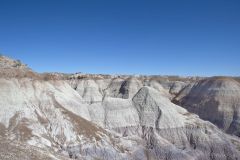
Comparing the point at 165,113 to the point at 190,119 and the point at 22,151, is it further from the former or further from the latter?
the point at 22,151

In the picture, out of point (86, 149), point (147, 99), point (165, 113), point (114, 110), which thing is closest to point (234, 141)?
point (165, 113)

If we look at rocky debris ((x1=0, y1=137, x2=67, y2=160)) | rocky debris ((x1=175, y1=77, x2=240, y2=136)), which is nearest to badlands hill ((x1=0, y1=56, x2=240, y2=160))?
rocky debris ((x1=175, y1=77, x2=240, y2=136))

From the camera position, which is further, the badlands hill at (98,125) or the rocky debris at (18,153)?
the badlands hill at (98,125)

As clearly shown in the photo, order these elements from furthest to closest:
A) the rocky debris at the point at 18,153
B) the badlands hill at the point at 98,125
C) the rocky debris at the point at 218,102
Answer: the rocky debris at the point at 218,102, the badlands hill at the point at 98,125, the rocky debris at the point at 18,153

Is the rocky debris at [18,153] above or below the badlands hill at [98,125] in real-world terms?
above

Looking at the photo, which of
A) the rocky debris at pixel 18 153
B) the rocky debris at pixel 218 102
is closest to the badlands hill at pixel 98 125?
the rocky debris at pixel 218 102

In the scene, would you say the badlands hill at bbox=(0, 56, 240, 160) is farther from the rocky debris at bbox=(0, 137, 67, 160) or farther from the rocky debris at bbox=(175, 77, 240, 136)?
the rocky debris at bbox=(0, 137, 67, 160)

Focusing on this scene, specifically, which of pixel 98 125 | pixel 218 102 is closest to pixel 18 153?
pixel 98 125

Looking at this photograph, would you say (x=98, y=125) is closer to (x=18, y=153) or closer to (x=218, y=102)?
(x=18, y=153)

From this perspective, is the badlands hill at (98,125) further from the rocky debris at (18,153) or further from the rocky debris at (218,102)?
the rocky debris at (18,153)
